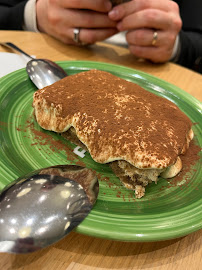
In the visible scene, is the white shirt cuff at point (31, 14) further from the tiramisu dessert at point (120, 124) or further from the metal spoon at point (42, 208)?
the metal spoon at point (42, 208)

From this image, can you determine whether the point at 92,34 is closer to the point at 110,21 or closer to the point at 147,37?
the point at 110,21

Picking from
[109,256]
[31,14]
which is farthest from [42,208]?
[31,14]

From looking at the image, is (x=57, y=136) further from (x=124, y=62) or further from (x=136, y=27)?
(x=136, y=27)

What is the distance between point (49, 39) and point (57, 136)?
917 mm

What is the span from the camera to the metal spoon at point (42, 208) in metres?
0.52

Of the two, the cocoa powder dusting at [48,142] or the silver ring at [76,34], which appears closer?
the cocoa powder dusting at [48,142]

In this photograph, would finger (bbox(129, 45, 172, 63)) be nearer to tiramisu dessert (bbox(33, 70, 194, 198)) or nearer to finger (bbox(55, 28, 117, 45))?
finger (bbox(55, 28, 117, 45))

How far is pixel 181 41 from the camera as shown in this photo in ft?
6.24

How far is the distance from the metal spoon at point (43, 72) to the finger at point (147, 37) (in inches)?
24.7

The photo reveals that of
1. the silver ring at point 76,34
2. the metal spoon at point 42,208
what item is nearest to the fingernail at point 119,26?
the silver ring at point 76,34

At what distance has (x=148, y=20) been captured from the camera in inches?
→ 59.7

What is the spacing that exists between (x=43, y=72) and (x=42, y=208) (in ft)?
2.43

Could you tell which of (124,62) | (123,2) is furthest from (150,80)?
(123,2)

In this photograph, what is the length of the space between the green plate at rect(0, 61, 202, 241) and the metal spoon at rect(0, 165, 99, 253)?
3 cm
